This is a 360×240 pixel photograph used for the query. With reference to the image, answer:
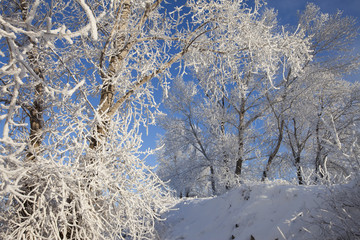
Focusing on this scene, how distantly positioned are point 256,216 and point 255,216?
0.07 feet

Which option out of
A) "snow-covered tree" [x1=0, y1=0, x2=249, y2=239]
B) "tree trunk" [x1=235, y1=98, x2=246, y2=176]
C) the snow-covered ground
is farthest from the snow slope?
"tree trunk" [x1=235, y1=98, x2=246, y2=176]

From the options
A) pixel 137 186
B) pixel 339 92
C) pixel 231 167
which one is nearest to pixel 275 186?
pixel 137 186

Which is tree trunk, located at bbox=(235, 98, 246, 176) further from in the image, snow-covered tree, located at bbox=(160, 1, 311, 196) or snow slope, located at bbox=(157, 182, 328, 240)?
snow slope, located at bbox=(157, 182, 328, 240)

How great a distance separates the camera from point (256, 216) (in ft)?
13.8

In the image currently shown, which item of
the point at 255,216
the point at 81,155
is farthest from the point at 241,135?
the point at 81,155

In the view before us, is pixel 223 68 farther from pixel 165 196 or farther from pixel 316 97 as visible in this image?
pixel 316 97

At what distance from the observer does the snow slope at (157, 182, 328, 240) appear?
11.5 ft

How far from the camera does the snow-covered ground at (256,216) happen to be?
346cm

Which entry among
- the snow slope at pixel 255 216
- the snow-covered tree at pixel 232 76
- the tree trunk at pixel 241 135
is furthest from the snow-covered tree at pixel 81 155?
the tree trunk at pixel 241 135

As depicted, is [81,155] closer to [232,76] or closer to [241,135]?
[232,76]

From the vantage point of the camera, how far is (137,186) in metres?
2.88

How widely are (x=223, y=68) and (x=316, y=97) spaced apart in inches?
315

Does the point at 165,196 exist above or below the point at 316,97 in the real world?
below

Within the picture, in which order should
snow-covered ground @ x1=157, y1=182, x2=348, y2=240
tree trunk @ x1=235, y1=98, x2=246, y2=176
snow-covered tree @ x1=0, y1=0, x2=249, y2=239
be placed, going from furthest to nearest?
1. tree trunk @ x1=235, y1=98, x2=246, y2=176
2. snow-covered ground @ x1=157, y1=182, x2=348, y2=240
3. snow-covered tree @ x1=0, y1=0, x2=249, y2=239
